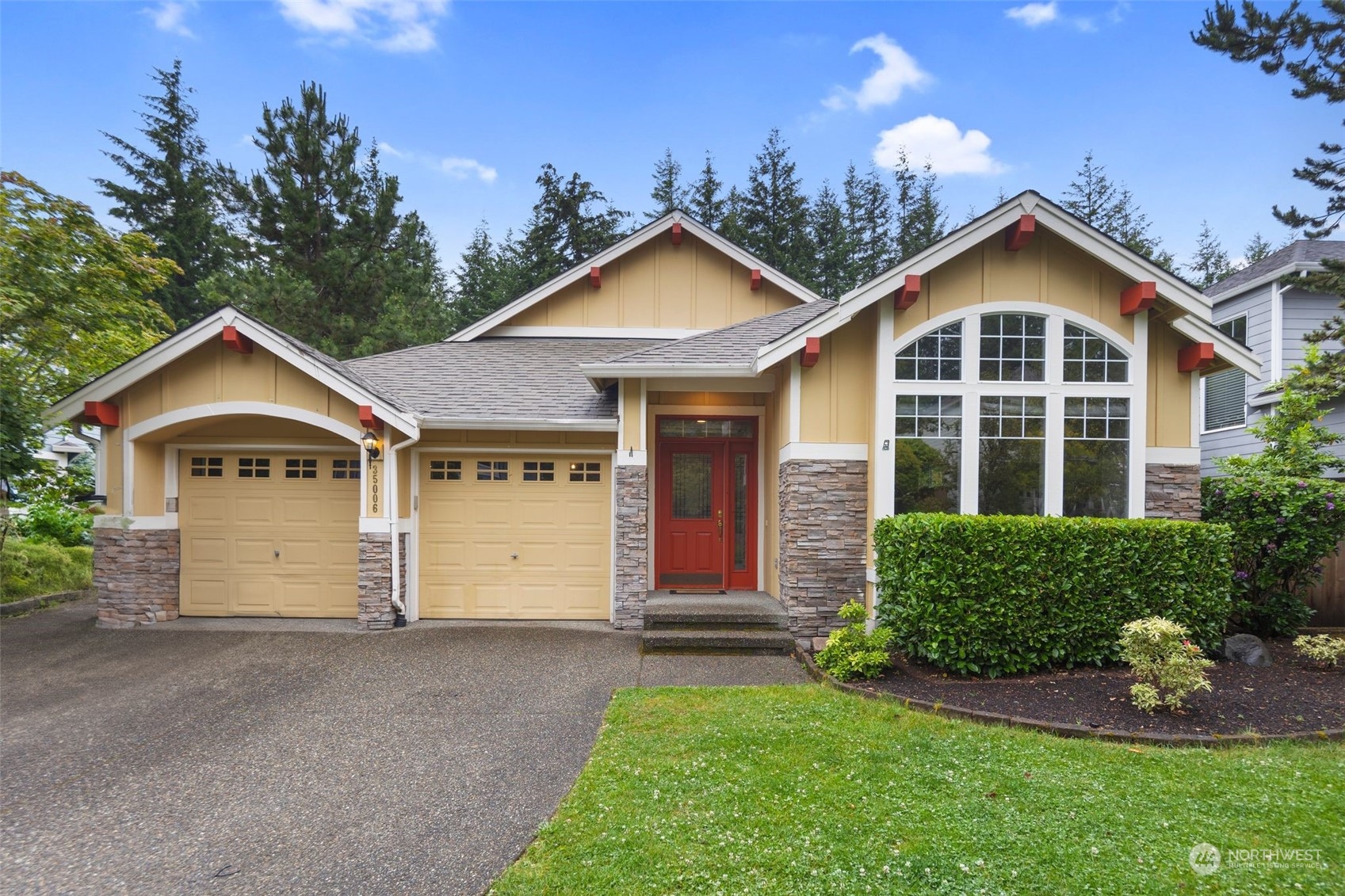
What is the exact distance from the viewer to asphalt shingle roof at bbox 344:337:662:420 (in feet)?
25.1

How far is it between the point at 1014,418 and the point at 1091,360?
3.68 feet

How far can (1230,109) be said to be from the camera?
9.54 meters

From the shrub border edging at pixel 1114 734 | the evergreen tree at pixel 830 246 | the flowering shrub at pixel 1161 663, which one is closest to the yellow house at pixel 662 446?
the flowering shrub at pixel 1161 663

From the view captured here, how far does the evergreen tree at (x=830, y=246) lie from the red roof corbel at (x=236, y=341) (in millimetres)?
19499

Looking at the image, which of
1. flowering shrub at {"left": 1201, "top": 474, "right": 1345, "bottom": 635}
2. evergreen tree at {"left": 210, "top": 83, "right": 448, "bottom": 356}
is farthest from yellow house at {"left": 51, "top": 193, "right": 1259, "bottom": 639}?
evergreen tree at {"left": 210, "top": 83, "right": 448, "bottom": 356}

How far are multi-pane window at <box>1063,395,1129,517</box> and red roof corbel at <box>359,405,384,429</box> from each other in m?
8.07

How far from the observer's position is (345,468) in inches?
311

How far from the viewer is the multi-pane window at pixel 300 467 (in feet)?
25.9

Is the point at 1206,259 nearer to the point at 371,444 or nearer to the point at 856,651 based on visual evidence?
Result: the point at 856,651

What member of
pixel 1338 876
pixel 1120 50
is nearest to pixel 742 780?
pixel 1338 876

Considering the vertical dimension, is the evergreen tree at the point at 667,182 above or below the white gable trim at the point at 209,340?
above

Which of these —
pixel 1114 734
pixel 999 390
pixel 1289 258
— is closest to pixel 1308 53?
pixel 1289 258

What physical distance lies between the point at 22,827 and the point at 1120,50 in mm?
15737

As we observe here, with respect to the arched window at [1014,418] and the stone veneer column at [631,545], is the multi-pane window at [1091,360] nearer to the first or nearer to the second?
the arched window at [1014,418]
